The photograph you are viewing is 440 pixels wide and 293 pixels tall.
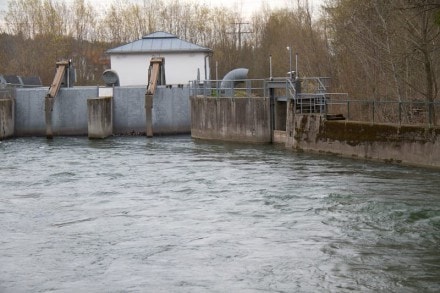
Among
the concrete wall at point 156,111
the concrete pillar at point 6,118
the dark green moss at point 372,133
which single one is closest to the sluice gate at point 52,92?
the concrete pillar at point 6,118

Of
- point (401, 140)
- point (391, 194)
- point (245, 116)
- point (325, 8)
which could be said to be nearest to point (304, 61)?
point (325, 8)

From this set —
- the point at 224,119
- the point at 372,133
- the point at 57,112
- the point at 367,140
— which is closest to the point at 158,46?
the point at 57,112

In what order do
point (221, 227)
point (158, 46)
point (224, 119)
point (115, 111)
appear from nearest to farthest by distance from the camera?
point (221, 227) → point (224, 119) → point (115, 111) → point (158, 46)

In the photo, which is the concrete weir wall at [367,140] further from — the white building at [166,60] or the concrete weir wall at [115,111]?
the white building at [166,60]

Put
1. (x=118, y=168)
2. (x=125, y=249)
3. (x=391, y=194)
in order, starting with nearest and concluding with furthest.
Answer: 1. (x=125, y=249)
2. (x=391, y=194)
3. (x=118, y=168)

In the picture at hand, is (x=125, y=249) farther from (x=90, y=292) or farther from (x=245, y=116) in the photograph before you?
(x=245, y=116)

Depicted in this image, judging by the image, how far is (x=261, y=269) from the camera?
13.3m

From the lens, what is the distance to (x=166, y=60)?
163 feet

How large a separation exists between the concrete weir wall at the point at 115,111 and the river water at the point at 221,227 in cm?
1277

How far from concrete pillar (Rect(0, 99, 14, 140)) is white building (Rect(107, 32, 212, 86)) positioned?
10749 millimetres

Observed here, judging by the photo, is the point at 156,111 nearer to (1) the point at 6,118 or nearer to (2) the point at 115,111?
(2) the point at 115,111

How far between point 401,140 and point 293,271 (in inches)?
514

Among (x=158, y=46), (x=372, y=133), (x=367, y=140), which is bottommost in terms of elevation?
(x=367, y=140)

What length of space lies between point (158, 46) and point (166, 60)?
1.23 metres
